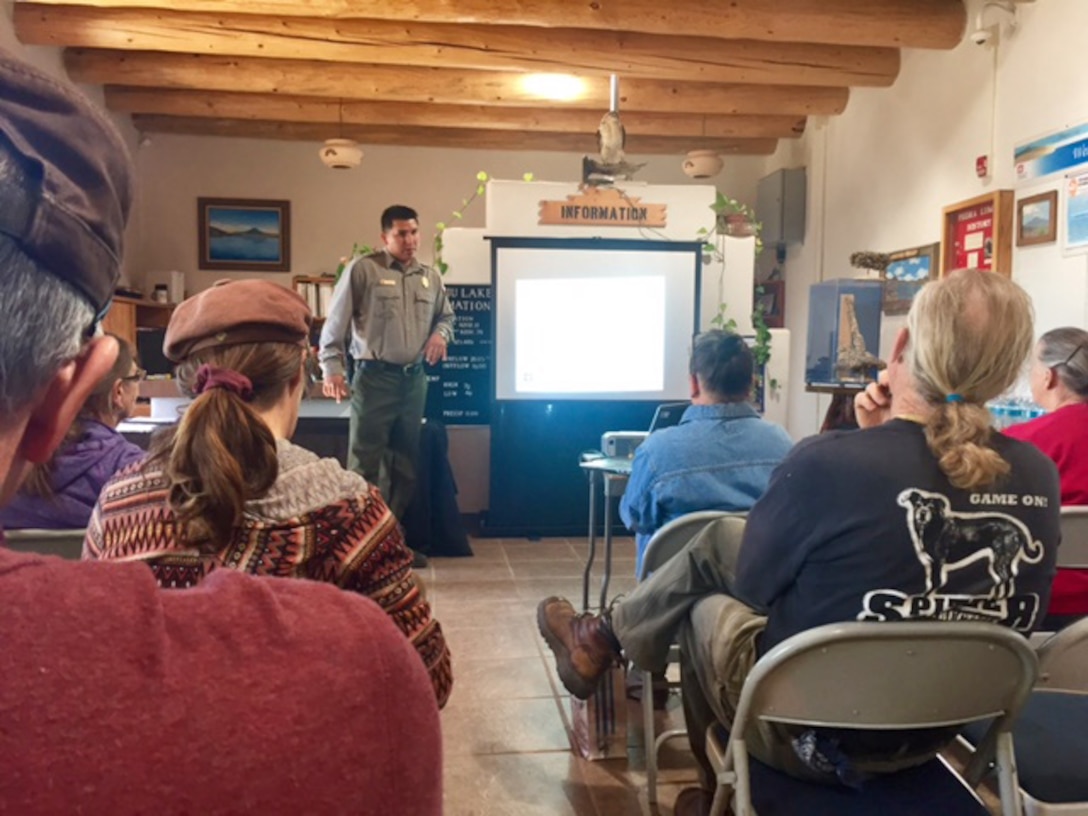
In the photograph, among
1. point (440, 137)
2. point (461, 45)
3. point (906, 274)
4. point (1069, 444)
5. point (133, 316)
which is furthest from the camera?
point (440, 137)

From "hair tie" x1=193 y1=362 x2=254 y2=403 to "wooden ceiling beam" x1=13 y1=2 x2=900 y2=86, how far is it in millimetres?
4158

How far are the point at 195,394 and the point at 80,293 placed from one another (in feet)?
2.92

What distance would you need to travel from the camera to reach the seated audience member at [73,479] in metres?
1.77

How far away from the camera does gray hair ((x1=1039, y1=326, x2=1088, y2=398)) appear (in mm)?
2195

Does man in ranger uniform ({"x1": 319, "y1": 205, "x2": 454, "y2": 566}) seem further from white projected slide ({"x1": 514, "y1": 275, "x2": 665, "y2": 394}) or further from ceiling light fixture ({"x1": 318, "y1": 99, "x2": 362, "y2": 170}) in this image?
ceiling light fixture ({"x1": 318, "y1": 99, "x2": 362, "y2": 170})

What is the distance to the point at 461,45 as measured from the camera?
16.1ft

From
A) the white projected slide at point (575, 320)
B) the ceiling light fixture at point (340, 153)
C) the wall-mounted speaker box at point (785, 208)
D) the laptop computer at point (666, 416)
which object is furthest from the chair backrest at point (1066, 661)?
the wall-mounted speaker box at point (785, 208)

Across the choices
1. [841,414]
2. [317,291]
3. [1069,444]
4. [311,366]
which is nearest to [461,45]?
[317,291]

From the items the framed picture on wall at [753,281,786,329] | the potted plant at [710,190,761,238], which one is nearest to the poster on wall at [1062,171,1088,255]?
the potted plant at [710,190,761,238]

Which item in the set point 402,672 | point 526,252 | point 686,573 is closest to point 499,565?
point 526,252

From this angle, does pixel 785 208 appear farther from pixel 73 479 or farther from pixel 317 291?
pixel 73 479

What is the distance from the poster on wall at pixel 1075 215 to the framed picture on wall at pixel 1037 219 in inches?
3.1

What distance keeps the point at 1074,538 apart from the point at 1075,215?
2524 millimetres

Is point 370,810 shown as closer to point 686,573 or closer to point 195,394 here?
point 195,394
